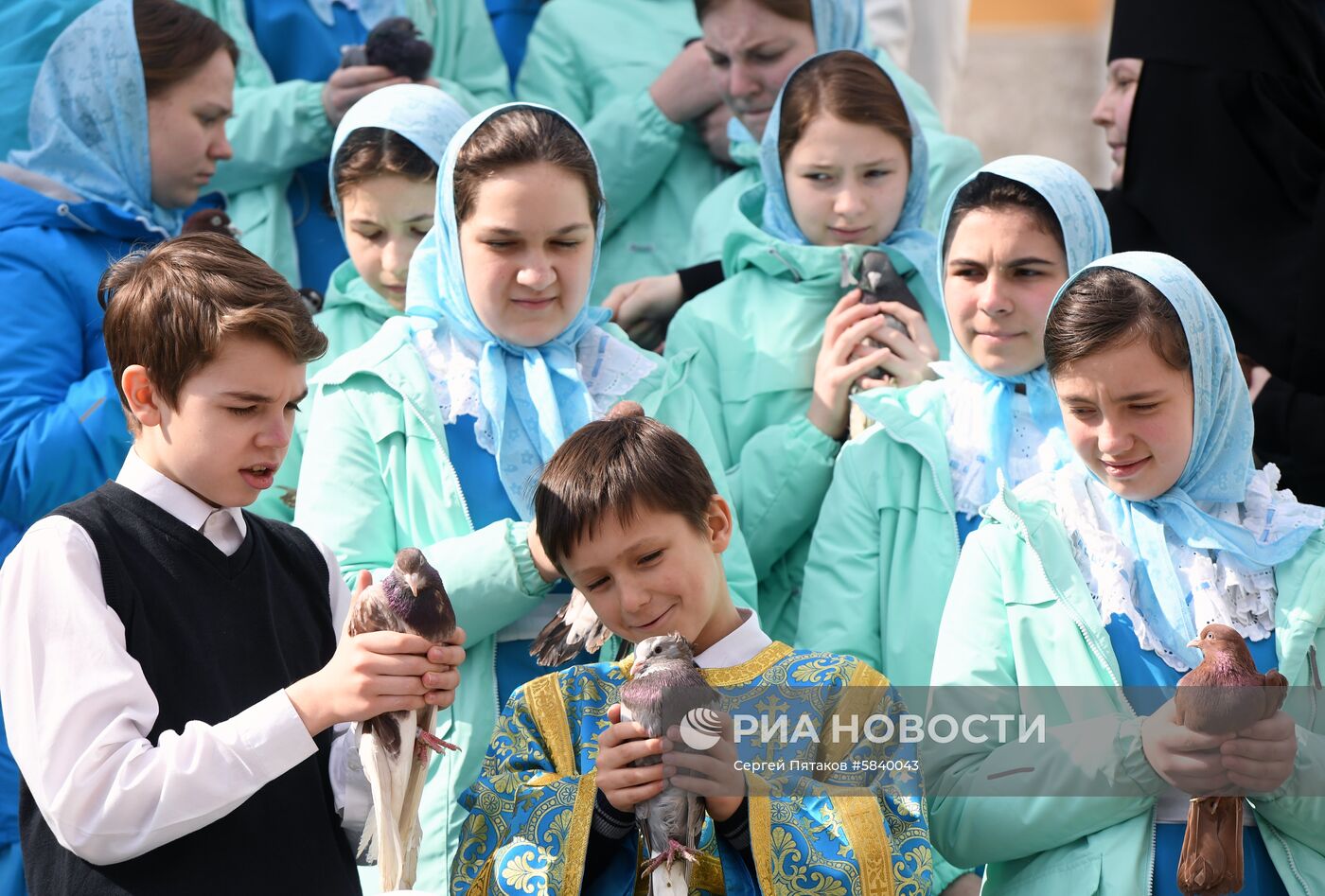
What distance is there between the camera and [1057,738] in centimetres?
297

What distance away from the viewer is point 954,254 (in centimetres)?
392

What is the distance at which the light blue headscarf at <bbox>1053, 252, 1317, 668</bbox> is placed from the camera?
311cm

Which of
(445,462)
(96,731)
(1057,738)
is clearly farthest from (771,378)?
(96,731)

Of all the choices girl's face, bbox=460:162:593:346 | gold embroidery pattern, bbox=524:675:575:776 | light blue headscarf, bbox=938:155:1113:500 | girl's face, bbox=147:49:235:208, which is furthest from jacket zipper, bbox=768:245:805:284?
gold embroidery pattern, bbox=524:675:575:776

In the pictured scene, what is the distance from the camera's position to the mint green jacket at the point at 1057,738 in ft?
9.44

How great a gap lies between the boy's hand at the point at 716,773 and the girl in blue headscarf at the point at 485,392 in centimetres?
76

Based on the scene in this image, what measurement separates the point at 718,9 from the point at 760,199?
67 cm

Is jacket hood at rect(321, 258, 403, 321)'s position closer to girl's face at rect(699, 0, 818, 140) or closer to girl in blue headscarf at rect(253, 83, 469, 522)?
girl in blue headscarf at rect(253, 83, 469, 522)

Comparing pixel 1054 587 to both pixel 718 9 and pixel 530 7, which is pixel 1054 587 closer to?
pixel 718 9

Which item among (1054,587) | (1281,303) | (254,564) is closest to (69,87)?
(254,564)

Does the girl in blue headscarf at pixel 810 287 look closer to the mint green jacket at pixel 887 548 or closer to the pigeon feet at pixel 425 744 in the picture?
the mint green jacket at pixel 887 548

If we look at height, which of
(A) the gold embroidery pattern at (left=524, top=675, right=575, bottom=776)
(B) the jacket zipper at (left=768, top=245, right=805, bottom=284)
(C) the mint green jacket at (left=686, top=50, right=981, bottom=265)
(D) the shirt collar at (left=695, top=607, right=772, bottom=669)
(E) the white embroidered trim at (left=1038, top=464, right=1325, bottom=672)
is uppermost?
(C) the mint green jacket at (left=686, top=50, right=981, bottom=265)

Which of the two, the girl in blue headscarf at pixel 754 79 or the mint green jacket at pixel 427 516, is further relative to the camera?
the girl in blue headscarf at pixel 754 79

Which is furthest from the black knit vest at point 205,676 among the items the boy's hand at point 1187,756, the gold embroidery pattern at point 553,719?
the boy's hand at point 1187,756
